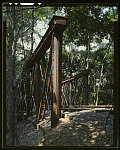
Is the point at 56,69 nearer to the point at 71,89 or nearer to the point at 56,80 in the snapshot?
the point at 56,80

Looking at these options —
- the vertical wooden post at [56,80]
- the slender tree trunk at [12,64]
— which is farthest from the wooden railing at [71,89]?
the vertical wooden post at [56,80]

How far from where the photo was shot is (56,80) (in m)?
3.39

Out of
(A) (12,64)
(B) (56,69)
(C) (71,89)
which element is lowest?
(C) (71,89)

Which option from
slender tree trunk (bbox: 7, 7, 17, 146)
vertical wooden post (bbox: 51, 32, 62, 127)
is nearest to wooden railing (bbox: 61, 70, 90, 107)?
slender tree trunk (bbox: 7, 7, 17, 146)

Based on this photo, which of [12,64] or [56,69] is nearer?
[56,69]

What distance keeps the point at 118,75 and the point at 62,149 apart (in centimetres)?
161

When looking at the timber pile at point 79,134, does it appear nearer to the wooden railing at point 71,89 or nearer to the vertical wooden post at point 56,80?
the vertical wooden post at point 56,80

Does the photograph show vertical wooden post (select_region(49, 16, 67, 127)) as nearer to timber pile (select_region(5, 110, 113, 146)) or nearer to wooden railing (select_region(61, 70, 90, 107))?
timber pile (select_region(5, 110, 113, 146))

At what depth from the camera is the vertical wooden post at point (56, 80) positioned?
3.34 m

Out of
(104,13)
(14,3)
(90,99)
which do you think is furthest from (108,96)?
(14,3)

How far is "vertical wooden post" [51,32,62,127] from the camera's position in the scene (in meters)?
3.34

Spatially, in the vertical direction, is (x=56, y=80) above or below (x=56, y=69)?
below

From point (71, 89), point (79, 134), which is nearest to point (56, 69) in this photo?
point (79, 134)

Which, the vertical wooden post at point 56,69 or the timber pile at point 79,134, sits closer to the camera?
the timber pile at point 79,134
